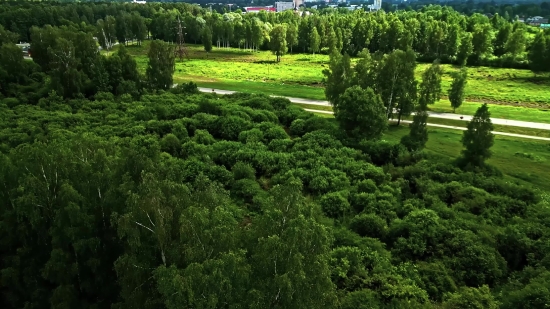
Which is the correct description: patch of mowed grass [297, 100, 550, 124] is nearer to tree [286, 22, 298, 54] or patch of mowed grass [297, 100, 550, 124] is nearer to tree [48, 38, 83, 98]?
tree [48, 38, 83, 98]

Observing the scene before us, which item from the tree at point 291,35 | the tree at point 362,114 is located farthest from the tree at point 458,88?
the tree at point 291,35

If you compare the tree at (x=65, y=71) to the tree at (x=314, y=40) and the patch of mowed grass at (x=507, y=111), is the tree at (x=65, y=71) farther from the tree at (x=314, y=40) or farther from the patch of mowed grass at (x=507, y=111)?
the tree at (x=314, y=40)

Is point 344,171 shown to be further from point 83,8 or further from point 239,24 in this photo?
point 83,8

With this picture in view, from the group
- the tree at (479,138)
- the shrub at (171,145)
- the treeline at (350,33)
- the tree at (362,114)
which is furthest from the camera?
the treeline at (350,33)

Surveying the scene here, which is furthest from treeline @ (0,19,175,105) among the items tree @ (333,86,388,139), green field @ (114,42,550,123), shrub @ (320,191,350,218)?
shrub @ (320,191,350,218)

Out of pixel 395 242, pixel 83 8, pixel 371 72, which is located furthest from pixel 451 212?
pixel 83 8
